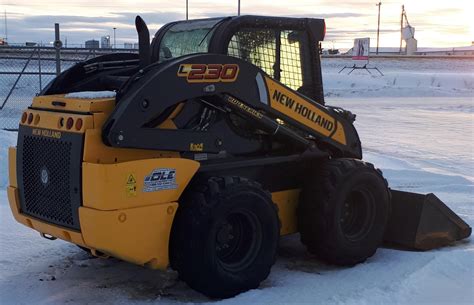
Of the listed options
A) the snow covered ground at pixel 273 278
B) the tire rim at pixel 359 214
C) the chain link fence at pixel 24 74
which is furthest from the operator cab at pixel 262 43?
the chain link fence at pixel 24 74

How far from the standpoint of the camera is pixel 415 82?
36406mm

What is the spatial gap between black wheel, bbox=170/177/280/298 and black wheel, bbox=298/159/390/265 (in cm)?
54

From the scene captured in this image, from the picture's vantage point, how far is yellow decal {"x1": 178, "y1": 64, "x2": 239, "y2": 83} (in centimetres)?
442

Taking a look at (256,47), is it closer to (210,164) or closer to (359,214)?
(210,164)


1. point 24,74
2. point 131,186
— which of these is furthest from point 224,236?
point 24,74

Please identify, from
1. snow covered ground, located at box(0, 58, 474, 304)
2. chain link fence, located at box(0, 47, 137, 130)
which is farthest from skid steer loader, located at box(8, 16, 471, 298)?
chain link fence, located at box(0, 47, 137, 130)

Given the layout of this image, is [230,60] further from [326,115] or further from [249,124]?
[326,115]

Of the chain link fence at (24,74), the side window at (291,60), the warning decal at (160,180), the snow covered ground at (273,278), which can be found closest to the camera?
the warning decal at (160,180)

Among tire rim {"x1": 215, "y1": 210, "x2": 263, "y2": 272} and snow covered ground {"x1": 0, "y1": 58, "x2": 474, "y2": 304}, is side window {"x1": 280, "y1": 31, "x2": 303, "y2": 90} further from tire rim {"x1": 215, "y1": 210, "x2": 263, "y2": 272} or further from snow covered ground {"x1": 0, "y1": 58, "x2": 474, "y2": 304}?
snow covered ground {"x1": 0, "y1": 58, "x2": 474, "y2": 304}

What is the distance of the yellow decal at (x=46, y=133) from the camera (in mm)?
4455

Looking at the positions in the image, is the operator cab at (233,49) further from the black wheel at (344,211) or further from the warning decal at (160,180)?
the warning decal at (160,180)

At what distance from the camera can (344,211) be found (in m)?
5.48

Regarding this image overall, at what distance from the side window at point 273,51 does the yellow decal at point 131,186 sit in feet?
4.80

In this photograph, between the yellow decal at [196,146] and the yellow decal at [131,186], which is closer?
the yellow decal at [131,186]
